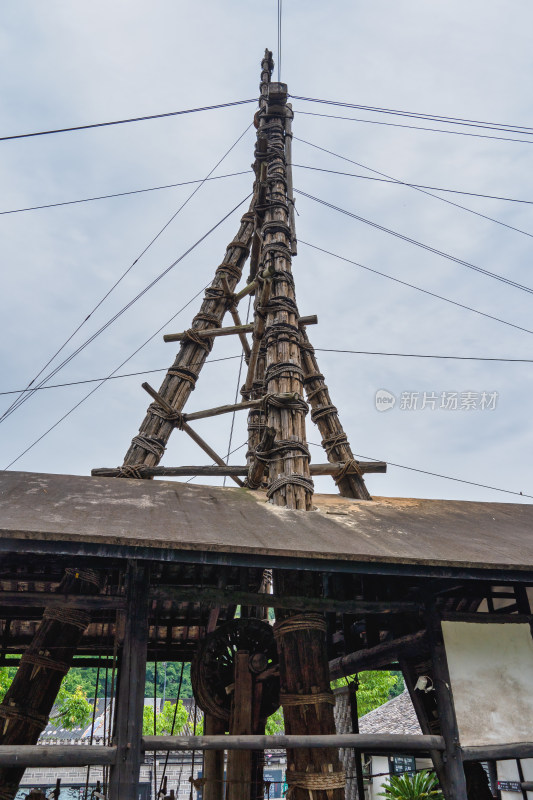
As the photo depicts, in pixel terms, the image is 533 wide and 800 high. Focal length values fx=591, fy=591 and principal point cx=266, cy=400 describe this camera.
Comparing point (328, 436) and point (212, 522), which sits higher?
point (328, 436)

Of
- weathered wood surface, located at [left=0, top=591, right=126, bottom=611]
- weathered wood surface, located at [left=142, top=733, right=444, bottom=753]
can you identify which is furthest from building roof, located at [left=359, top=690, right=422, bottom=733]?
weathered wood surface, located at [left=0, top=591, right=126, bottom=611]

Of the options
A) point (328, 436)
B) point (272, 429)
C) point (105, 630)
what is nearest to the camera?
point (272, 429)

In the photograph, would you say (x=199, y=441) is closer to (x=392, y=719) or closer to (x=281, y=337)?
(x=281, y=337)

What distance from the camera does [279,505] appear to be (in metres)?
7.02

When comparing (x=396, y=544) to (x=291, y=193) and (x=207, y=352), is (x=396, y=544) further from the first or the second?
(x=291, y=193)

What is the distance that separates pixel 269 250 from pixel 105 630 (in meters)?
6.80

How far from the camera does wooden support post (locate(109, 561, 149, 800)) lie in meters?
4.65

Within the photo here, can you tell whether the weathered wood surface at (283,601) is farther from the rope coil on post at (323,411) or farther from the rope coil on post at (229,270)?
the rope coil on post at (229,270)

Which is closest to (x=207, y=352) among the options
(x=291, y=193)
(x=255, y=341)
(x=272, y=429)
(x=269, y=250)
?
(x=255, y=341)

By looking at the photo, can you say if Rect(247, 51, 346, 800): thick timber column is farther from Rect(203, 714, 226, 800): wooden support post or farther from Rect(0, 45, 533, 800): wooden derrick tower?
Rect(203, 714, 226, 800): wooden support post

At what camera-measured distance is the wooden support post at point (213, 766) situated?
27.9ft

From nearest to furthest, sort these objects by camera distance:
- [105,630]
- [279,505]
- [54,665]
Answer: [54,665] → [279,505] → [105,630]

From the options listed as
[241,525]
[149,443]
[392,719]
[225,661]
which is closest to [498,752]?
[241,525]

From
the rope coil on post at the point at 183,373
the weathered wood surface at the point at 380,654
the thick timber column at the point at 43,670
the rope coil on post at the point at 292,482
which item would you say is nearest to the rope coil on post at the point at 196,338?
the rope coil on post at the point at 183,373
